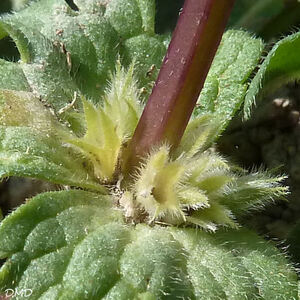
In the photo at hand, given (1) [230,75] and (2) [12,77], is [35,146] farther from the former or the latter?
(1) [230,75]

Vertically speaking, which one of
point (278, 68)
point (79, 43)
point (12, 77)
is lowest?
point (12, 77)

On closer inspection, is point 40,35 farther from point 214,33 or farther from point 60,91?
point 214,33

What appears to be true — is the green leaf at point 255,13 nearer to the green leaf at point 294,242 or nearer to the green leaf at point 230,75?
the green leaf at point 230,75

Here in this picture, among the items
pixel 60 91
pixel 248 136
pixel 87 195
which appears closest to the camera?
pixel 87 195

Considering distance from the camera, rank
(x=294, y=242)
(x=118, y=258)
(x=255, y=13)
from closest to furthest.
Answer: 1. (x=118, y=258)
2. (x=294, y=242)
3. (x=255, y=13)

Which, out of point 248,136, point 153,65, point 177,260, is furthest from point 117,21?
point 177,260

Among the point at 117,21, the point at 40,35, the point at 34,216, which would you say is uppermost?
the point at 117,21

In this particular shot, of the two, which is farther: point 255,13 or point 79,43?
point 255,13

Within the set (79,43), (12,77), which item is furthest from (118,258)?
(79,43)
